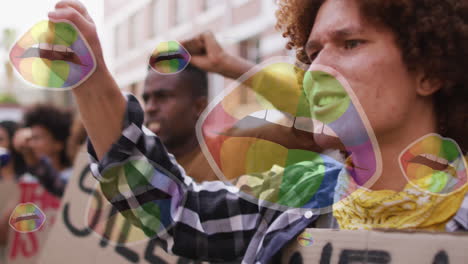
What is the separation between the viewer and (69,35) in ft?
2.85

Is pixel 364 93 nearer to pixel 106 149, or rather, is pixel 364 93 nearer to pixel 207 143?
pixel 207 143

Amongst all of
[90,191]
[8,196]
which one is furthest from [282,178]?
[8,196]

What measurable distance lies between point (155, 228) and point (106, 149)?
8.3 inches

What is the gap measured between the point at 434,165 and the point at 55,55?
0.68 metres

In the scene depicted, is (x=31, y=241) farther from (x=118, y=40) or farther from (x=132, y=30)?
(x=118, y=40)

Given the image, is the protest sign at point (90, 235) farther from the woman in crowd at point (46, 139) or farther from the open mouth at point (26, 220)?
the woman in crowd at point (46, 139)

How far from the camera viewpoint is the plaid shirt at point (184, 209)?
98 cm

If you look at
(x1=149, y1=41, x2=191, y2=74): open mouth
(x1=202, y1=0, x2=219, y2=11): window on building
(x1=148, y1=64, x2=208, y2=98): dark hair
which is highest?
(x1=202, y1=0, x2=219, y2=11): window on building

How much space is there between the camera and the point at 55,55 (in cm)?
88

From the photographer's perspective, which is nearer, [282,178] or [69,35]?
→ [69,35]

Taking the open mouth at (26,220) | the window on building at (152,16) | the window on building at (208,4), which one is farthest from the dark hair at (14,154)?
the window on building at (152,16)

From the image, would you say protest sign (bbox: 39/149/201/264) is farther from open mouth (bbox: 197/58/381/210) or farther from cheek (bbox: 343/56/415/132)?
cheek (bbox: 343/56/415/132)

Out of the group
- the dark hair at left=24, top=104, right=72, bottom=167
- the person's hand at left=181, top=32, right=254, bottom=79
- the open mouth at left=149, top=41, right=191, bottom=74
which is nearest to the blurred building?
the dark hair at left=24, top=104, right=72, bottom=167

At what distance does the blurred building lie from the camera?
7322 mm
